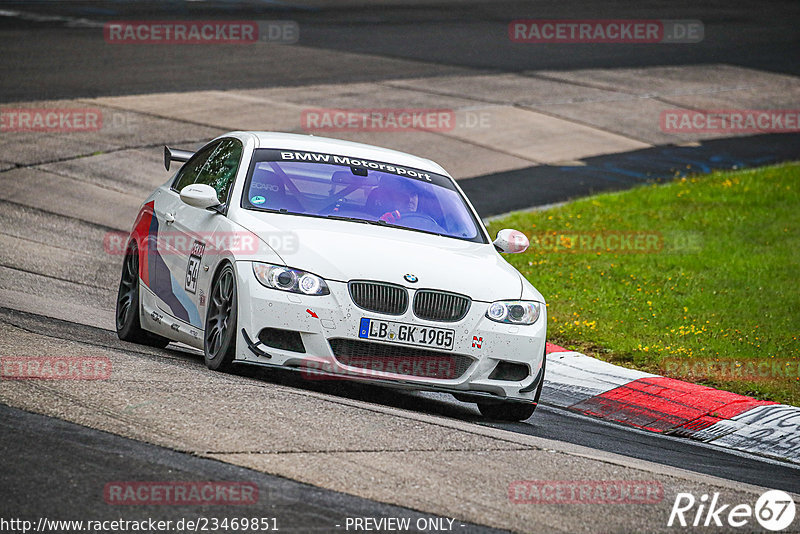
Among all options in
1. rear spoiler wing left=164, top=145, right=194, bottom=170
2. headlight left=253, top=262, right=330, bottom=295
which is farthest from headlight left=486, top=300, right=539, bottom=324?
rear spoiler wing left=164, top=145, right=194, bottom=170

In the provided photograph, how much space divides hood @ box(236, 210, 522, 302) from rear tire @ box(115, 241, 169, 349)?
1.68 m

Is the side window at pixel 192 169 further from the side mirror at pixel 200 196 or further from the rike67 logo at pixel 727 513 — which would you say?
the rike67 logo at pixel 727 513

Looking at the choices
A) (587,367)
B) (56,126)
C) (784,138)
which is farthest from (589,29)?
(587,367)

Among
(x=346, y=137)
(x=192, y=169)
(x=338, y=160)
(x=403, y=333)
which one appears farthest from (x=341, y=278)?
(x=346, y=137)

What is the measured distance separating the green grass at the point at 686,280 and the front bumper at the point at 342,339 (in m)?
3.18

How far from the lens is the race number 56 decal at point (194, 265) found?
8430 millimetres

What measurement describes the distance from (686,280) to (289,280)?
7254 mm

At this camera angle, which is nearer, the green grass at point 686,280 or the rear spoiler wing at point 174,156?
the rear spoiler wing at point 174,156

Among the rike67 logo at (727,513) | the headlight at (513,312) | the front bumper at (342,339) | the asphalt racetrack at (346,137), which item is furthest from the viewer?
the headlight at (513,312)

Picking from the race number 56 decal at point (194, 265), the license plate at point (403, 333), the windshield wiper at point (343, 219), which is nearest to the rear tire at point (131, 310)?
the race number 56 decal at point (194, 265)

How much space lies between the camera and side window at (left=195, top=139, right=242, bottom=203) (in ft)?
29.1

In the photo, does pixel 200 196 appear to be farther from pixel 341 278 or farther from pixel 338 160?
pixel 341 278

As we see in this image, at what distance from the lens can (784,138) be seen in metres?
25.7

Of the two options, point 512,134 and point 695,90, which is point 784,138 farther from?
point 512,134
